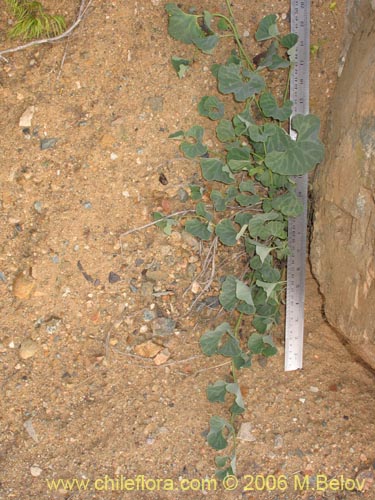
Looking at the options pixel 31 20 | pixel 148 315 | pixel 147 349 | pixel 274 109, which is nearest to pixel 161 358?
pixel 147 349

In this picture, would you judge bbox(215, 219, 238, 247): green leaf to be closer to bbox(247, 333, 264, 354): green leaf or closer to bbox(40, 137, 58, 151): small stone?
bbox(247, 333, 264, 354): green leaf

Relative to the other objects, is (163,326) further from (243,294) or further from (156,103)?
(156,103)

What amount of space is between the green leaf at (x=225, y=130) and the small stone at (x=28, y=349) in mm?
982

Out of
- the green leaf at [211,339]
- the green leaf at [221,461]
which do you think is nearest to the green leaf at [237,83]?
the green leaf at [211,339]

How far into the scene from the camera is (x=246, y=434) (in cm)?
201

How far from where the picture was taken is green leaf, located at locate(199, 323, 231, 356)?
1.97 m

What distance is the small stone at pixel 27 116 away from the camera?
2.04 metres

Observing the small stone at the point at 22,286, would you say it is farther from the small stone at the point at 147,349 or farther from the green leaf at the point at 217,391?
the green leaf at the point at 217,391

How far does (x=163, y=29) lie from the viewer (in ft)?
6.77

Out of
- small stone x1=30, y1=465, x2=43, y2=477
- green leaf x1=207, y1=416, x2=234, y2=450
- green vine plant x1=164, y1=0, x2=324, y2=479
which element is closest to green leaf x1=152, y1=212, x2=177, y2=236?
green vine plant x1=164, y1=0, x2=324, y2=479

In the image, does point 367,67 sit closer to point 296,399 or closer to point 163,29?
point 163,29

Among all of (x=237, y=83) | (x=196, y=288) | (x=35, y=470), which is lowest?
(x=35, y=470)

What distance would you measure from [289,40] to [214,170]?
50 centimetres

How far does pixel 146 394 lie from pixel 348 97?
1.22 m
